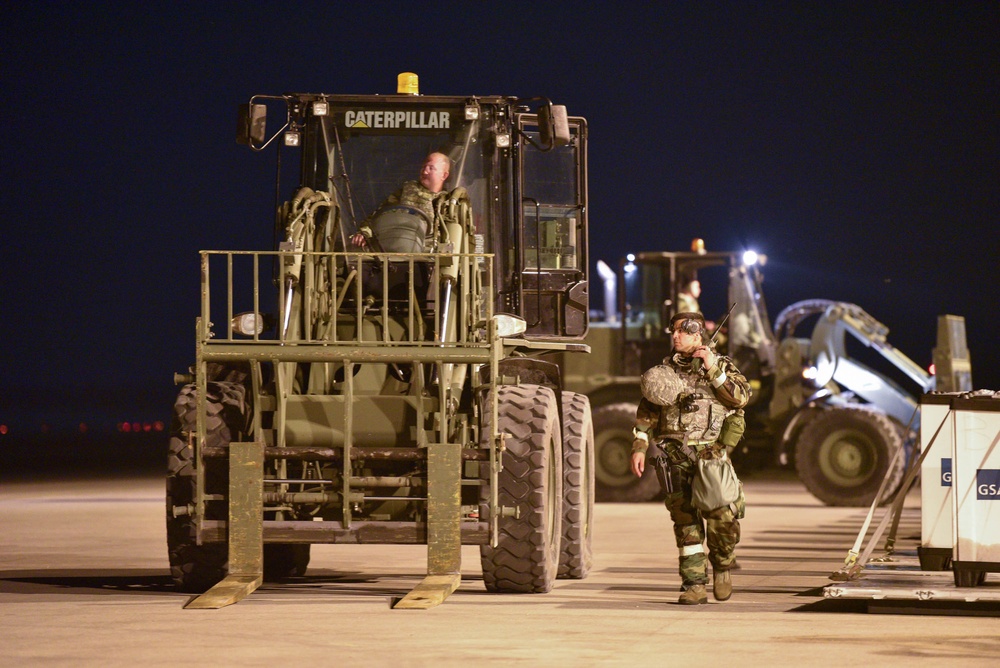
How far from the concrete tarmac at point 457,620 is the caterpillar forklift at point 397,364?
1.20 feet

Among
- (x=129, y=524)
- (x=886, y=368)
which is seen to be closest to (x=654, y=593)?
(x=129, y=524)

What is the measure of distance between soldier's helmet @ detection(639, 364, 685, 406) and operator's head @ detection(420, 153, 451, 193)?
2593 millimetres

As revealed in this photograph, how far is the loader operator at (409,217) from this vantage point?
11.2 meters

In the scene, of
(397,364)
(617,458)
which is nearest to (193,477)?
(397,364)

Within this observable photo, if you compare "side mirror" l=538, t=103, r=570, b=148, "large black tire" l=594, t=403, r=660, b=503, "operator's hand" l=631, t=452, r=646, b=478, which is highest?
"side mirror" l=538, t=103, r=570, b=148

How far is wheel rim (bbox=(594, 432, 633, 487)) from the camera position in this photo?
21906 mm

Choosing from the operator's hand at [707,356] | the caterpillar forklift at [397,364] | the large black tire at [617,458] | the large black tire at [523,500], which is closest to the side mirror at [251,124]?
the caterpillar forklift at [397,364]

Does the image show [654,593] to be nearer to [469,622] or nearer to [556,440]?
[556,440]

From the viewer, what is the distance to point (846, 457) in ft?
69.3

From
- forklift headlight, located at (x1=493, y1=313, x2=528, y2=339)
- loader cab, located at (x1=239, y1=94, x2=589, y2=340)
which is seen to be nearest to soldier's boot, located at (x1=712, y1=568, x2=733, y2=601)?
forklift headlight, located at (x1=493, y1=313, x2=528, y2=339)

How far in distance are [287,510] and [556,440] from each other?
1764 millimetres

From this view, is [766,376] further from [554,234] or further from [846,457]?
[554,234]

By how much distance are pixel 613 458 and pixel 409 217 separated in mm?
11135

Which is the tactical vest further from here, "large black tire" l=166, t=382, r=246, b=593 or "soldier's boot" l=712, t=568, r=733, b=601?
"large black tire" l=166, t=382, r=246, b=593
